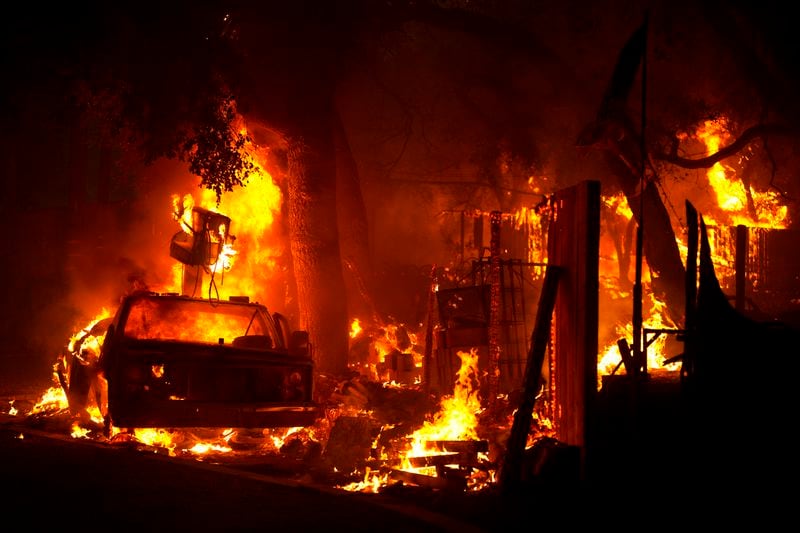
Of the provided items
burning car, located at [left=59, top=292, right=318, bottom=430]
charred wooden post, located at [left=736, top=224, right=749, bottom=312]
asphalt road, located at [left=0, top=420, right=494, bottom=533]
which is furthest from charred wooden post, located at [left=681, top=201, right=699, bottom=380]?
charred wooden post, located at [left=736, top=224, right=749, bottom=312]

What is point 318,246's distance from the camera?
41.6 ft

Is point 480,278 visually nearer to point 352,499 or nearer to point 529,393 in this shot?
point 529,393

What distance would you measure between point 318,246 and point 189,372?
4.89m

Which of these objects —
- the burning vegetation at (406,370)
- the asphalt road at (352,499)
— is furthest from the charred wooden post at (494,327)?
the asphalt road at (352,499)

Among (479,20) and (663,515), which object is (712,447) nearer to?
(663,515)

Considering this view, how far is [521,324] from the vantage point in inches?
523

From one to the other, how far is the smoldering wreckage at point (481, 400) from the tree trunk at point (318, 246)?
60.5 inches

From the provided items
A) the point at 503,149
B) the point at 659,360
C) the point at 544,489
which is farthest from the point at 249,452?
the point at 503,149

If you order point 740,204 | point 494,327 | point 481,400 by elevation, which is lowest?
point 481,400

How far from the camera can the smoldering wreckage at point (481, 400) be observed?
701cm

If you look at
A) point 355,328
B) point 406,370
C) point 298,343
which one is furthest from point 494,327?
point 355,328

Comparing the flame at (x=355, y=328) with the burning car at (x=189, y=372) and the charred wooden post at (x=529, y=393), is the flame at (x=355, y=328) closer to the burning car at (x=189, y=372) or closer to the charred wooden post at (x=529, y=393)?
the burning car at (x=189, y=372)

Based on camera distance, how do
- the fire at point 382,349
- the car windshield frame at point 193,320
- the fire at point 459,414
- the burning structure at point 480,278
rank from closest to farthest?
the burning structure at point 480,278 < the fire at point 459,414 < the car windshield frame at point 193,320 < the fire at point 382,349

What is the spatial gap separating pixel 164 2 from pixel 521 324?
7613 millimetres
